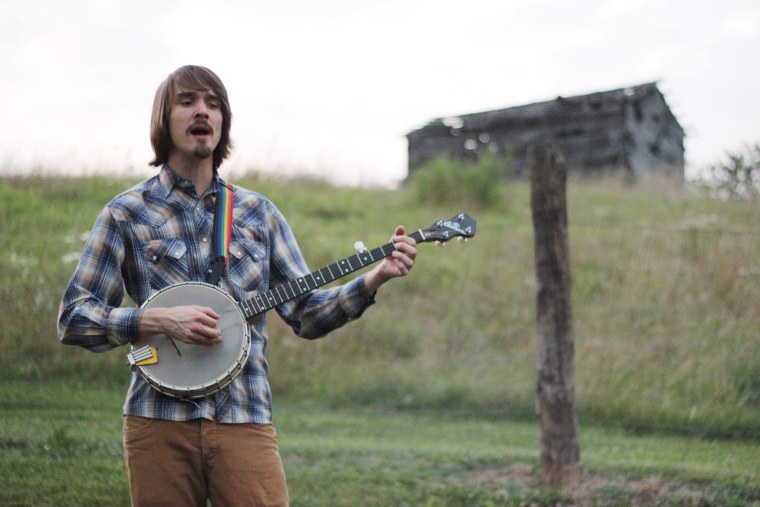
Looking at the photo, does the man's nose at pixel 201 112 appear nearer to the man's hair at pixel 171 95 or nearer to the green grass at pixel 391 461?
the man's hair at pixel 171 95

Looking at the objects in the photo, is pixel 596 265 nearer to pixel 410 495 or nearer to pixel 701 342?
pixel 701 342

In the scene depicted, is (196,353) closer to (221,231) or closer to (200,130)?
(221,231)

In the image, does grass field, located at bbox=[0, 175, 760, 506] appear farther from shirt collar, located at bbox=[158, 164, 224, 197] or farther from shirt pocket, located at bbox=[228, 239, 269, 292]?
shirt collar, located at bbox=[158, 164, 224, 197]

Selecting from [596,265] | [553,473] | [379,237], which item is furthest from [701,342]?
[379,237]

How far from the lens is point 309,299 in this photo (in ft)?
10.3

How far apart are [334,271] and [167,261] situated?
586 mm

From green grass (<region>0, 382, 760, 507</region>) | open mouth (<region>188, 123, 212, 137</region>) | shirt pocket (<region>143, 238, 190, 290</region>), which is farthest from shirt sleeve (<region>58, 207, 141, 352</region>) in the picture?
green grass (<region>0, 382, 760, 507</region>)

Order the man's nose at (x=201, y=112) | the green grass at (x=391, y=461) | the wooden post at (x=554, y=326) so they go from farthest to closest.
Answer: the wooden post at (x=554, y=326)
the green grass at (x=391, y=461)
the man's nose at (x=201, y=112)

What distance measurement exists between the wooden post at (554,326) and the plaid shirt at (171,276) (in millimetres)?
2785

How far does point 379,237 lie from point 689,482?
7.42m

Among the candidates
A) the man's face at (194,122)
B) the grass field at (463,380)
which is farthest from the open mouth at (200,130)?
the grass field at (463,380)

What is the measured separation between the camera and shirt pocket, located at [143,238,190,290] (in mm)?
2875

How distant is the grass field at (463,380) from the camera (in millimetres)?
5508

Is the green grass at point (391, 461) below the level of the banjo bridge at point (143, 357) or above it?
below
